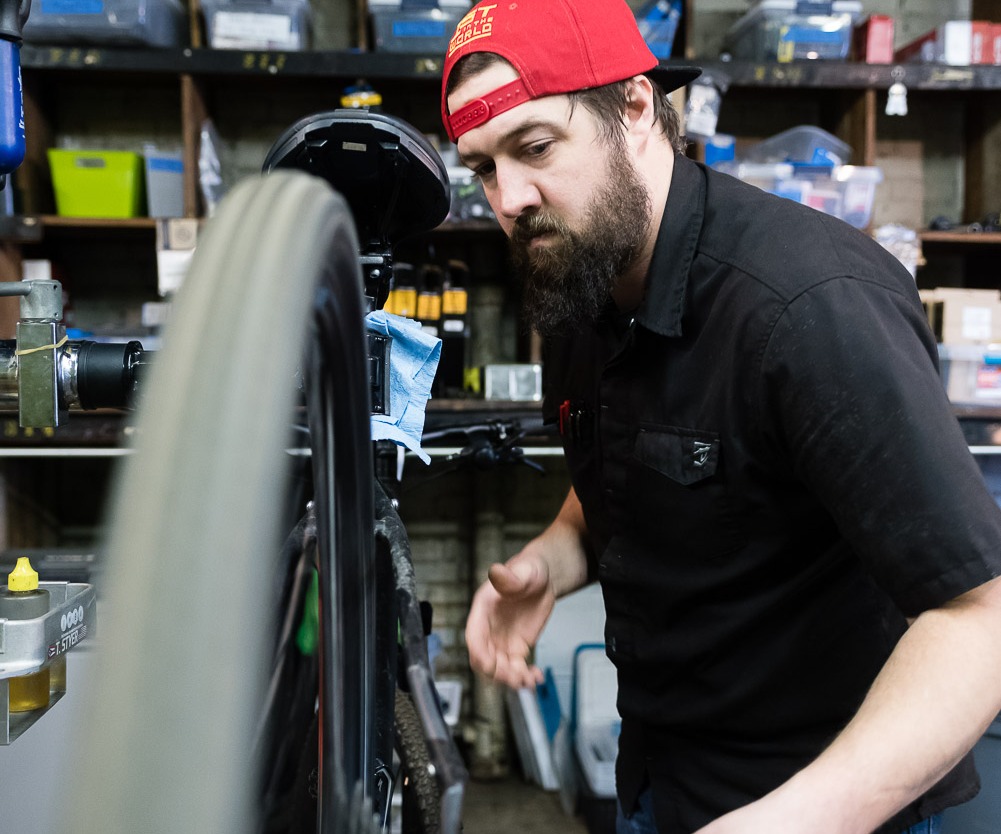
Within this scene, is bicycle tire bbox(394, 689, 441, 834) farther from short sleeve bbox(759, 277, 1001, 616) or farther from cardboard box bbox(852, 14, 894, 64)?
cardboard box bbox(852, 14, 894, 64)

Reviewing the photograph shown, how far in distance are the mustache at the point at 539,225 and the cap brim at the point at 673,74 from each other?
26cm

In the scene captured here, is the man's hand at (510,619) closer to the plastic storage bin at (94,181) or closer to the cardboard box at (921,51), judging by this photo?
the plastic storage bin at (94,181)

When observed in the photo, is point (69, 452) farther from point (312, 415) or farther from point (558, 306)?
point (312, 415)

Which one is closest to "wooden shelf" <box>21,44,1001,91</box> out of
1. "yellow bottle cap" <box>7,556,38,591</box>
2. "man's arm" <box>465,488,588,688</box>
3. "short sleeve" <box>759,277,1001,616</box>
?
"man's arm" <box>465,488,588,688</box>

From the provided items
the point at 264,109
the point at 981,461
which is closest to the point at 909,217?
the point at 981,461

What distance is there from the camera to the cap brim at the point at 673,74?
103 cm

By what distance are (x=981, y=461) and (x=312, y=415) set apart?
250cm

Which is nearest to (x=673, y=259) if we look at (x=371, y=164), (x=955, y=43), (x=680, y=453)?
(x=680, y=453)

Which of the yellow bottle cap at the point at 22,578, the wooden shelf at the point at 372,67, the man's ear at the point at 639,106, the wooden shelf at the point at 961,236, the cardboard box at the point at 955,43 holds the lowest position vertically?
the yellow bottle cap at the point at 22,578

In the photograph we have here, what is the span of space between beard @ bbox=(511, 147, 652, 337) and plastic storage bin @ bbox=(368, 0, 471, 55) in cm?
160

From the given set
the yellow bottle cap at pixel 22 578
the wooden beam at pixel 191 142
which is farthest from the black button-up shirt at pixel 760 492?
the wooden beam at pixel 191 142

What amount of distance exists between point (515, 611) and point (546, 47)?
620mm

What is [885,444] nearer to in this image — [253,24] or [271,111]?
[253,24]

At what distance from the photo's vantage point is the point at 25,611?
639mm
